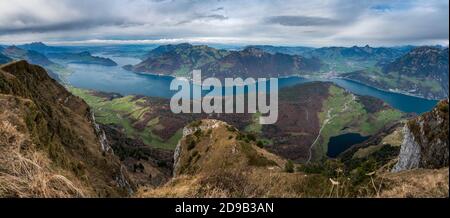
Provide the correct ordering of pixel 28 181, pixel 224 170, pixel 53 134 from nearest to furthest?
1. pixel 28 181
2. pixel 224 170
3. pixel 53 134

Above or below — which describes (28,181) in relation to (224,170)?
above

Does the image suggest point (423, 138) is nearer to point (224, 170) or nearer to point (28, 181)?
point (224, 170)

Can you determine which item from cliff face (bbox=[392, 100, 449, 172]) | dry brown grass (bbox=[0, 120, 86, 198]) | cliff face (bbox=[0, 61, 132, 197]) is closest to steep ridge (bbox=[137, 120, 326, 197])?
dry brown grass (bbox=[0, 120, 86, 198])

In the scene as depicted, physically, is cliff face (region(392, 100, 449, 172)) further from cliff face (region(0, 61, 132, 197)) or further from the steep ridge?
cliff face (region(0, 61, 132, 197))

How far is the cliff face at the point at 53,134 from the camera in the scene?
13228 mm

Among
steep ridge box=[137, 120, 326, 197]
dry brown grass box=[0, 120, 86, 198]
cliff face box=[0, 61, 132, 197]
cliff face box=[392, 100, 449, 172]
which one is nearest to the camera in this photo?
dry brown grass box=[0, 120, 86, 198]

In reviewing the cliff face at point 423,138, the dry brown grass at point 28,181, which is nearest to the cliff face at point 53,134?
the dry brown grass at point 28,181

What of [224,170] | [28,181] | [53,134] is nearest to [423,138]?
[224,170]

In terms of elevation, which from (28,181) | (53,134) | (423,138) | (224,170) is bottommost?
(53,134)

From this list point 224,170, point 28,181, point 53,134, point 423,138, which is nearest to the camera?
point 28,181

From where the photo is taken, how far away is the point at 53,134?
173 feet

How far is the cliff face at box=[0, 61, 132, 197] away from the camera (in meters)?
13.2
